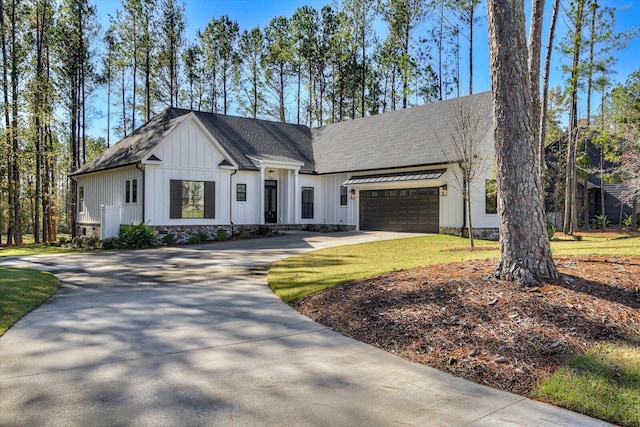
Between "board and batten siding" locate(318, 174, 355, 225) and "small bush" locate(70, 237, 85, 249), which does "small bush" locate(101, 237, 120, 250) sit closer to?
"small bush" locate(70, 237, 85, 249)

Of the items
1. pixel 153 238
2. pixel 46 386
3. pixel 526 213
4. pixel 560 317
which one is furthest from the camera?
pixel 153 238

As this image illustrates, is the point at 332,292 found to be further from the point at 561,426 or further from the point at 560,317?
the point at 561,426

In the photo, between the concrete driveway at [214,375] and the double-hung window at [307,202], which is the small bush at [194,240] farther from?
the concrete driveway at [214,375]

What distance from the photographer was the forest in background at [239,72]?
2125 centimetres

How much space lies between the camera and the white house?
18.6 metres

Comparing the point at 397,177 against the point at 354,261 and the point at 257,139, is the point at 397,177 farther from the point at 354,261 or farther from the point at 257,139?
the point at 354,261

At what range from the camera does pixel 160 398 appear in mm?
3459

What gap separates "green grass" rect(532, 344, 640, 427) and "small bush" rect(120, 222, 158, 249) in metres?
15.8

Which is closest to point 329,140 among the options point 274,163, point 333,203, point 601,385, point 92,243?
point 333,203

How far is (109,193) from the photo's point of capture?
20.6 m

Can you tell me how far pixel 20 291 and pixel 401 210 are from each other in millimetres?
16028

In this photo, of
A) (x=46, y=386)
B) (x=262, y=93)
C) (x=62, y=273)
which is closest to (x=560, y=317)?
(x=46, y=386)

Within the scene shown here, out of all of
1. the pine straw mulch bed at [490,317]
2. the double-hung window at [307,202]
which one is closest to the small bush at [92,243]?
the double-hung window at [307,202]

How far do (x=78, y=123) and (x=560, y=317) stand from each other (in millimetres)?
30457
